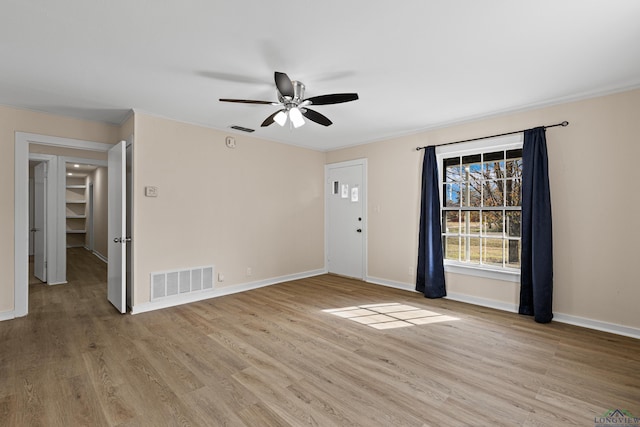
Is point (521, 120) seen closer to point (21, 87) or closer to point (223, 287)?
point (223, 287)

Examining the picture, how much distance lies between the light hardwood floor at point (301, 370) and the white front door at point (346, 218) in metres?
2.01

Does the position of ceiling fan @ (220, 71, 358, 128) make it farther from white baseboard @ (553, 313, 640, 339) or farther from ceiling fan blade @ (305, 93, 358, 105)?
white baseboard @ (553, 313, 640, 339)

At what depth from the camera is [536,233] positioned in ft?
11.6

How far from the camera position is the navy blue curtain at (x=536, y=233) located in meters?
3.46

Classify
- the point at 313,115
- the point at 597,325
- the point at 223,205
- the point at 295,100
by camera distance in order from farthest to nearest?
the point at 223,205 < the point at 597,325 < the point at 313,115 < the point at 295,100

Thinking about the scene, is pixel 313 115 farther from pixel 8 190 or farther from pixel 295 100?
pixel 8 190

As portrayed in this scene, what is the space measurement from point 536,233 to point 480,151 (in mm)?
1306

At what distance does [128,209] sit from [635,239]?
18.9 feet

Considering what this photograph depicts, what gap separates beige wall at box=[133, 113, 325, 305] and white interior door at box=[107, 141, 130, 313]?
141mm

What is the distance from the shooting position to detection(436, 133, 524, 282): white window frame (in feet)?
12.6

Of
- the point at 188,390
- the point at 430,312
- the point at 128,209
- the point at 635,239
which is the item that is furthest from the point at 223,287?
the point at 635,239

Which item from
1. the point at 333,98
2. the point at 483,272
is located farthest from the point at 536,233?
the point at 333,98

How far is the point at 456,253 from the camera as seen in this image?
14.7 feet

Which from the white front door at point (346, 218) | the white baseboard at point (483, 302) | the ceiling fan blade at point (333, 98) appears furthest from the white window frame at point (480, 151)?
the ceiling fan blade at point (333, 98)
